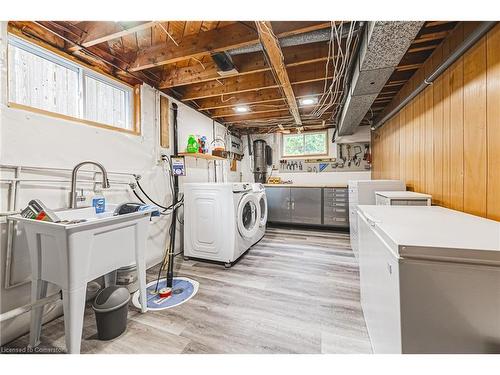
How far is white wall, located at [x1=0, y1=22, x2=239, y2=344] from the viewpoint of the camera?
52.2 inches

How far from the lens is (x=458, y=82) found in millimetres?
1430

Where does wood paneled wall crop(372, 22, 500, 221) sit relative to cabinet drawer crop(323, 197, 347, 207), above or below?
above

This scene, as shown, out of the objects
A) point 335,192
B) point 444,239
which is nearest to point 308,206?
point 335,192

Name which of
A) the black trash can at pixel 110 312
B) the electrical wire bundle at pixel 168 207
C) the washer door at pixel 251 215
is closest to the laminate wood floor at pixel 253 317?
the black trash can at pixel 110 312

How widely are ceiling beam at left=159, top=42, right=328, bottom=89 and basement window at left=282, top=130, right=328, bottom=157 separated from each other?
2.84 meters

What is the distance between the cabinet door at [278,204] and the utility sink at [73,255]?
3.13 metres

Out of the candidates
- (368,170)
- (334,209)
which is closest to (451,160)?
(334,209)

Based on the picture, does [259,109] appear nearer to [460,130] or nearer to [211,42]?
[211,42]

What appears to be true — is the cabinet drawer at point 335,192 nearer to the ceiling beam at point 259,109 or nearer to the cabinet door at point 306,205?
the cabinet door at point 306,205

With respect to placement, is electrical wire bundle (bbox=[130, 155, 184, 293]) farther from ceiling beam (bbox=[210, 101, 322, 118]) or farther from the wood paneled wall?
the wood paneled wall

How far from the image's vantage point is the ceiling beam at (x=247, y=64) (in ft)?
6.21

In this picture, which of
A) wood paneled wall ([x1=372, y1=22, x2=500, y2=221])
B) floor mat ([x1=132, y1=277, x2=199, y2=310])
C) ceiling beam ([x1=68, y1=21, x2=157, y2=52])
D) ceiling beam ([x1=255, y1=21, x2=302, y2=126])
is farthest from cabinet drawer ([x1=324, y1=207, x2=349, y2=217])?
ceiling beam ([x1=68, y1=21, x2=157, y2=52])

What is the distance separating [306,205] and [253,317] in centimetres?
285
